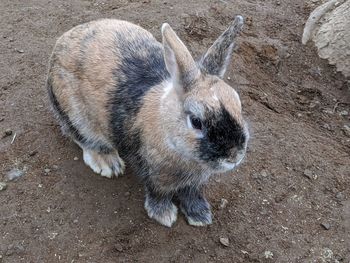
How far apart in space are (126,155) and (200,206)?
778mm

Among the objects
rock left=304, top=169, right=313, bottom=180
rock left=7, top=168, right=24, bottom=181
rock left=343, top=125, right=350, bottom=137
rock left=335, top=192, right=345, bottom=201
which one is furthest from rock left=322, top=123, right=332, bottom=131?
rock left=7, top=168, right=24, bottom=181

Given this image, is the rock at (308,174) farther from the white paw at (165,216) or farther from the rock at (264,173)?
the white paw at (165,216)

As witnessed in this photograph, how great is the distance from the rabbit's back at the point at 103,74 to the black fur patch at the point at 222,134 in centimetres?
94

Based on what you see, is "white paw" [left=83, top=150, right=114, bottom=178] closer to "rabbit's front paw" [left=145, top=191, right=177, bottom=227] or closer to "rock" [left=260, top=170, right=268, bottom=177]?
"rabbit's front paw" [left=145, top=191, right=177, bottom=227]

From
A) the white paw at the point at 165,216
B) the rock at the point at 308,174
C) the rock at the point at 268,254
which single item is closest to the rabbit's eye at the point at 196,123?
the white paw at the point at 165,216

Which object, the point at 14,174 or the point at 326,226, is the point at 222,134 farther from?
the point at 14,174

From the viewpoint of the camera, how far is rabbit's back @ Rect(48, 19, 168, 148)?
4332 millimetres

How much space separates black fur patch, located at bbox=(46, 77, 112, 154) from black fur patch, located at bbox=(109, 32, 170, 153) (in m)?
0.42

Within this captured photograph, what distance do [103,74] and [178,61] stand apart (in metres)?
0.94

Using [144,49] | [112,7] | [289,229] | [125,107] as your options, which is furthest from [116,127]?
[112,7]

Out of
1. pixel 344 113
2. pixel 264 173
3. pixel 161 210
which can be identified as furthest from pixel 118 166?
pixel 344 113

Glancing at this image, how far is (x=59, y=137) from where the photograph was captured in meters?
5.14

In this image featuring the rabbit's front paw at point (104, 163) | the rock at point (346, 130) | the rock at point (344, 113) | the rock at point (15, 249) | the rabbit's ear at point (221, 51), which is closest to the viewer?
the rabbit's ear at point (221, 51)

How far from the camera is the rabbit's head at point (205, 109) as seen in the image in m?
3.45
